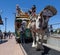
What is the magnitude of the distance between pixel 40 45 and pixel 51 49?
41.0 inches

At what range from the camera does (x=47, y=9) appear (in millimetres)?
8281

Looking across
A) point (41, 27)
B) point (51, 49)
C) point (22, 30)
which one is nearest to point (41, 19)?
point (41, 27)

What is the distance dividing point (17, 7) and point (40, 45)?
12.2m

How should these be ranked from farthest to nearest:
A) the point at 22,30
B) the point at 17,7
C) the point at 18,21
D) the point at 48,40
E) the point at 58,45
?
the point at 17,7, the point at 18,21, the point at 22,30, the point at 48,40, the point at 58,45

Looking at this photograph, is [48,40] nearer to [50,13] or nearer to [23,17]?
[50,13]

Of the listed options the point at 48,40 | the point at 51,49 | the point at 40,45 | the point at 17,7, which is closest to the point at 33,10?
the point at 48,40

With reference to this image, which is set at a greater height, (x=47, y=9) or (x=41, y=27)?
(x=47, y=9)

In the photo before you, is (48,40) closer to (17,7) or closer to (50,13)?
(50,13)

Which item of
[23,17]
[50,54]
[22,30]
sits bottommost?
[50,54]

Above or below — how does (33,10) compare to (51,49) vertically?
above

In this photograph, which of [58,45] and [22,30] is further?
[22,30]

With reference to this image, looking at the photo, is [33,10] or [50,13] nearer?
[50,13]

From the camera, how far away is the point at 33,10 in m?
14.3

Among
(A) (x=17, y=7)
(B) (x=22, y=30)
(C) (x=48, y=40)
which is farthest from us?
(A) (x=17, y=7)
